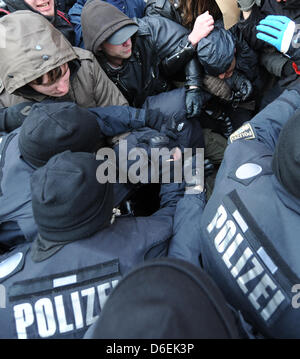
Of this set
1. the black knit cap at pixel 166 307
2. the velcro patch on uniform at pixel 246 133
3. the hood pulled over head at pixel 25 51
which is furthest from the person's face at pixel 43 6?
the black knit cap at pixel 166 307

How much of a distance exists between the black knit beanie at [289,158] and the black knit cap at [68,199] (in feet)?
1.78

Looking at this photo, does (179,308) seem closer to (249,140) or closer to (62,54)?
(249,140)

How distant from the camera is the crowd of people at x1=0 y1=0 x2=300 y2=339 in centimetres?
79

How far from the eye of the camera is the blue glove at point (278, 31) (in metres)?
1.55

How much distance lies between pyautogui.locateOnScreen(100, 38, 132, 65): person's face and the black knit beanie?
1.09m

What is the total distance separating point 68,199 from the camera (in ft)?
2.97

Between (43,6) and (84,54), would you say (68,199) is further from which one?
(43,6)

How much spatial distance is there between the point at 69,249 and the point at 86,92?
985mm

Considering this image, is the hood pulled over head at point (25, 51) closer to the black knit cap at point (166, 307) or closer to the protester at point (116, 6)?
the protester at point (116, 6)

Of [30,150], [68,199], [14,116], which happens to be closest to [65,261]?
[68,199]

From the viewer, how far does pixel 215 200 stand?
1.04 metres

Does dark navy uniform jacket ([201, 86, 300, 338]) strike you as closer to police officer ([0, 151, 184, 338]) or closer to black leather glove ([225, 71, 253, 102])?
police officer ([0, 151, 184, 338])

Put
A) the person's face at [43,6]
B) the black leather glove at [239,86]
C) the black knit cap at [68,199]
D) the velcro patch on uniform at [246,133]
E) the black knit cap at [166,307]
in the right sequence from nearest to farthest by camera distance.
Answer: the black knit cap at [166,307], the black knit cap at [68,199], the velcro patch on uniform at [246,133], the person's face at [43,6], the black leather glove at [239,86]

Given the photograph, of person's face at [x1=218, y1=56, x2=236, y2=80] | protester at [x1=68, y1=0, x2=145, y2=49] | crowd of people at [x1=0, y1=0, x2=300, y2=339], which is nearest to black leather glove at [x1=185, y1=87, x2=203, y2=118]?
crowd of people at [x1=0, y1=0, x2=300, y2=339]
